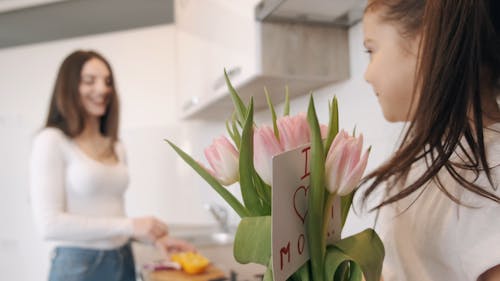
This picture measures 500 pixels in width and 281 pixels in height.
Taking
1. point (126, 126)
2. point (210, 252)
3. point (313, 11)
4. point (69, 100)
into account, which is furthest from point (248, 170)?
point (126, 126)

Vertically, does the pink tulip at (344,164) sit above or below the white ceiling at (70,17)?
below

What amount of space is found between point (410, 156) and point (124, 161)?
1373 mm

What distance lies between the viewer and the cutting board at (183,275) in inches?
50.0

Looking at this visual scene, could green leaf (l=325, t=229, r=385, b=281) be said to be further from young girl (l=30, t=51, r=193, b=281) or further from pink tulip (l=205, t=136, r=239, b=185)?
young girl (l=30, t=51, r=193, b=281)

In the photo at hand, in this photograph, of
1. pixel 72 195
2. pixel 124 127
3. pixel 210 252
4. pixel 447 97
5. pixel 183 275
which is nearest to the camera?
pixel 447 97

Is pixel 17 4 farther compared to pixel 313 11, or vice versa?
pixel 17 4

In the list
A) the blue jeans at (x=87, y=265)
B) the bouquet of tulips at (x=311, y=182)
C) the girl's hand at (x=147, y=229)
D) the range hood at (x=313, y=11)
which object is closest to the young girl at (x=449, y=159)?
the bouquet of tulips at (x=311, y=182)

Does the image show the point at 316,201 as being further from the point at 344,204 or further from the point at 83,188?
the point at 83,188

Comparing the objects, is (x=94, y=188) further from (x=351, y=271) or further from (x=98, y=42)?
(x=98, y=42)

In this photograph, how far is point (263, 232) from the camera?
12.9 inches

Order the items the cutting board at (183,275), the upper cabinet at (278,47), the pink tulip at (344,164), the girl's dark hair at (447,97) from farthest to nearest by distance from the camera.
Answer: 1. the cutting board at (183,275)
2. the upper cabinet at (278,47)
3. the girl's dark hair at (447,97)
4. the pink tulip at (344,164)

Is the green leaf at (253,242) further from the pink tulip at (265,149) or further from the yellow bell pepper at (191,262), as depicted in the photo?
the yellow bell pepper at (191,262)

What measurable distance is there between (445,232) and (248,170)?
0.26 m

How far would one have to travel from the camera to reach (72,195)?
1.42m
